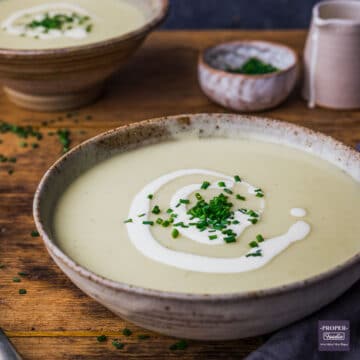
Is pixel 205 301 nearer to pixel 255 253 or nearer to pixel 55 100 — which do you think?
pixel 255 253

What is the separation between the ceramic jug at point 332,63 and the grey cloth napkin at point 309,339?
95cm

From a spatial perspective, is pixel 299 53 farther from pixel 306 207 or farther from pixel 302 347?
pixel 302 347

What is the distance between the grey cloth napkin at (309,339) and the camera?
120 cm

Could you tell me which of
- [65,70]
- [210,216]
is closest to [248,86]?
[65,70]

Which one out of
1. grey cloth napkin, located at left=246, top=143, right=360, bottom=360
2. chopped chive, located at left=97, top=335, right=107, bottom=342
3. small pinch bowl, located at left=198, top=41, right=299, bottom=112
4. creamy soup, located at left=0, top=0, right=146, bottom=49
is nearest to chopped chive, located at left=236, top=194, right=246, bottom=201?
grey cloth napkin, located at left=246, top=143, right=360, bottom=360

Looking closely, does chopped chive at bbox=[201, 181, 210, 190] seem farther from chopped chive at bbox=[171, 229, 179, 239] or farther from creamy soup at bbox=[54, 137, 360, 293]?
chopped chive at bbox=[171, 229, 179, 239]

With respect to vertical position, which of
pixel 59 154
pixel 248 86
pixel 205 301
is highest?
pixel 205 301

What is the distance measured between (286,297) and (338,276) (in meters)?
0.10

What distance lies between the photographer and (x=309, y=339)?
3.99 feet

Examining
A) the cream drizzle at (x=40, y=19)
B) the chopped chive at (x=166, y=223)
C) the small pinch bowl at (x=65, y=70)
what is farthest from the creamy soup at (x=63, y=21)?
the chopped chive at (x=166, y=223)

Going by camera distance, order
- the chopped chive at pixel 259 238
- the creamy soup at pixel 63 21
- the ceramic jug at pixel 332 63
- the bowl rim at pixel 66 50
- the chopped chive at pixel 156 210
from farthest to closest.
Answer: the creamy soup at pixel 63 21 → the ceramic jug at pixel 332 63 → the bowl rim at pixel 66 50 → the chopped chive at pixel 156 210 → the chopped chive at pixel 259 238

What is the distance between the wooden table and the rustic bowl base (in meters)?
0.03

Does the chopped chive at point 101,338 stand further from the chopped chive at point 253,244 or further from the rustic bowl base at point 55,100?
the rustic bowl base at point 55,100

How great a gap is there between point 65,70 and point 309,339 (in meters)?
1.10
